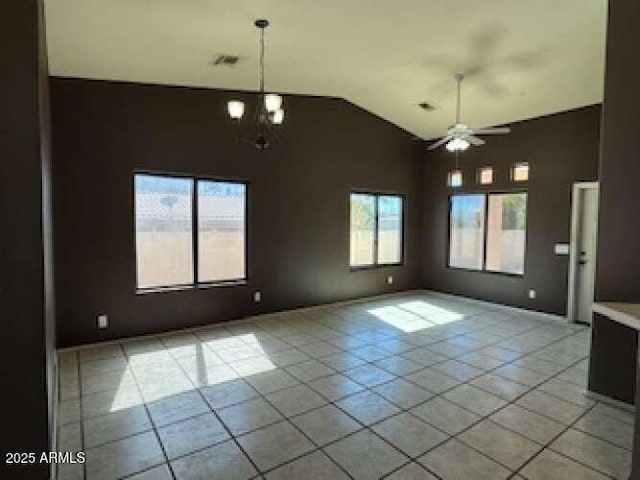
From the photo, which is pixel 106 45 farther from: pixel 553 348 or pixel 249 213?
pixel 553 348

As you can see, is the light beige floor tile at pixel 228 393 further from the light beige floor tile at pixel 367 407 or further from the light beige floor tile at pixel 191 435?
the light beige floor tile at pixel 367 407

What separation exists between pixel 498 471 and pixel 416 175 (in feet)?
19.9

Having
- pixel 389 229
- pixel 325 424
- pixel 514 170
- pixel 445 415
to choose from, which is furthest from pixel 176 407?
pixel 514 170

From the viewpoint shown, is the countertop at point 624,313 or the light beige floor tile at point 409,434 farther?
the light beige floor tile at point 409,434

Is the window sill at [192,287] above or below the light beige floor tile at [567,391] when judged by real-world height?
above

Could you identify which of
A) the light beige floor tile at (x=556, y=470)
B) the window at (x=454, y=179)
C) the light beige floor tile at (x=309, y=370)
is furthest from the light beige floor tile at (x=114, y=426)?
the window at (x=454, y=179)

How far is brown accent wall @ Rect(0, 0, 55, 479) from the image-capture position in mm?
1885

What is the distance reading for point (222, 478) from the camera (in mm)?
2219

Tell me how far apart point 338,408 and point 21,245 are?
95.0 inches

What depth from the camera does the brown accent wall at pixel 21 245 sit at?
1.88 m

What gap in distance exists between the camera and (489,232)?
6695 mm

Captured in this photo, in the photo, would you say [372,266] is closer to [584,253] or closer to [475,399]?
[584,253]

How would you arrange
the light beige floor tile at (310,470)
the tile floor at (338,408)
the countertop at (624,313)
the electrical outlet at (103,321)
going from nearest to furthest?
the countertop at (624,313) → the light beige floor tile at (310,470) → the tile floor at (338,408) → the electrical outlet at (103,321)

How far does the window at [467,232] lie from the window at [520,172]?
669mm
